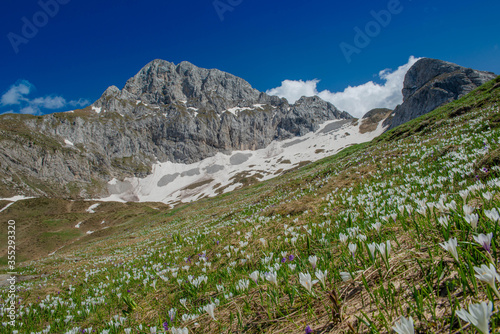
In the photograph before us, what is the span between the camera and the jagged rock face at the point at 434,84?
127812 mm

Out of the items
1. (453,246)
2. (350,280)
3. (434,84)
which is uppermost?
(434,84)

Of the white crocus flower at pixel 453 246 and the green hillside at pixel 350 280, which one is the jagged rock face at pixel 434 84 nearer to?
the green hillside at pixel 350 280

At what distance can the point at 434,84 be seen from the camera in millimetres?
140250

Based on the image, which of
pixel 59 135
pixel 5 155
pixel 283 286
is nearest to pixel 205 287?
pixel 283 286

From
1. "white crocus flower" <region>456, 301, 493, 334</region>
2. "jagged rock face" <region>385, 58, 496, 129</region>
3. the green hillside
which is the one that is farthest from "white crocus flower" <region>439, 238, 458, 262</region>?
"jagged rock face" <region>385, 58, 496, 129</region>

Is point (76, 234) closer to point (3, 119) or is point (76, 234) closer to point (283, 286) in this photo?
point (283, 286)

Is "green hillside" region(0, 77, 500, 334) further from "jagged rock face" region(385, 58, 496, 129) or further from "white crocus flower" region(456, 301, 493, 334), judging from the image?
Result: "jagged rock face" region(385, 58, 496, 129)

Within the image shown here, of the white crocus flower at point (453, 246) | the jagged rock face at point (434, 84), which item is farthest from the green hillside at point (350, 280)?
the jagged rock face at point (434, 84)

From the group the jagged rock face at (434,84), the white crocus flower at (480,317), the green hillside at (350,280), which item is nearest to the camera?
the white crocus flower at (480,317)

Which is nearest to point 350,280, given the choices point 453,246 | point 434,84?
point 453,246

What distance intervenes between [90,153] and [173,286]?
216 m

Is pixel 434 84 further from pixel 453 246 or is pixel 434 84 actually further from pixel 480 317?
pixel 480 317

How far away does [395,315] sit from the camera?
177cm

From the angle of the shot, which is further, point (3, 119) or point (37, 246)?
point (3, 119)
